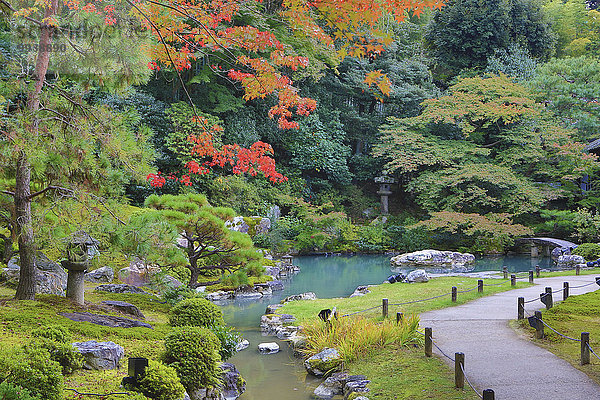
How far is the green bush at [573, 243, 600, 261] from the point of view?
16836 mm

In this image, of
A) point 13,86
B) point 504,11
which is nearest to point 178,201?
point 13,86

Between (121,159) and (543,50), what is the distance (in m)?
27.2

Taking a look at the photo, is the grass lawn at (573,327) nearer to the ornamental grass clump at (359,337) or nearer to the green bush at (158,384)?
the ornamental grass clump at (359,337)

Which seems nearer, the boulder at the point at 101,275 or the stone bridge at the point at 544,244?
the boulder at the point at 101,275

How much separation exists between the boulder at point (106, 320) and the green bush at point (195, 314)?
39cm

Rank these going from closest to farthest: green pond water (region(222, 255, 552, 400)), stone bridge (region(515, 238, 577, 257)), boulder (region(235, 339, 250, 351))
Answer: green pond water (region(222, 255, 552, 400))
boulder (region(235, 339, 250, 351))
stone bridge (region(515, 238, 577, 257))

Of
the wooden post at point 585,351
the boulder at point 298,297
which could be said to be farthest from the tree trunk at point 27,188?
the wooden post at point 585,351

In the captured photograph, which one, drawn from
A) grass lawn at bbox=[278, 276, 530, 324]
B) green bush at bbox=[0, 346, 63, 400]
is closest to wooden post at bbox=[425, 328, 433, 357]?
grass lawn at bbox=[278, 276, 530, 324]

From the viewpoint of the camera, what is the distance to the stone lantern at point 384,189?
2502 cm

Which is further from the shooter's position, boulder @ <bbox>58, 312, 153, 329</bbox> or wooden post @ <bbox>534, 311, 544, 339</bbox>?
wooden post @ <bbox>534, 311, 544, 339</bbox>

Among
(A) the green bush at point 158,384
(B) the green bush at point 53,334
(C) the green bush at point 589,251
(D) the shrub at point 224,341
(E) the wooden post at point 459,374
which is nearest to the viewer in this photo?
(A) the green bush at point 158,384

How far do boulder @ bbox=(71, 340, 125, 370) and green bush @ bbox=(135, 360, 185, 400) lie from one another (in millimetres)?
567

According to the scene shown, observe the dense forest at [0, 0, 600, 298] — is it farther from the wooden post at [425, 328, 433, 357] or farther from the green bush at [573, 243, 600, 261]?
the wooden post at [425, 328, 433, 357]

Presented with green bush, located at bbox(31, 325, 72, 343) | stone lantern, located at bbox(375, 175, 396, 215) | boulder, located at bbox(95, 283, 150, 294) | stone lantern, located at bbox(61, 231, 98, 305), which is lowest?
boulder, located at bbox(95, 283, 150, 294)
